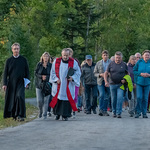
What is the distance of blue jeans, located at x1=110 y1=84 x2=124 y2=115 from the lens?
16.7 metres

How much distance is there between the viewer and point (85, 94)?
19.1 m

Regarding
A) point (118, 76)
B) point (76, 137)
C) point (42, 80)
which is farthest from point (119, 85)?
point (76, 137)

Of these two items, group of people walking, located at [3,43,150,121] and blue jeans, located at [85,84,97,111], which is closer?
group of people walking, located at [3,43,150,121]

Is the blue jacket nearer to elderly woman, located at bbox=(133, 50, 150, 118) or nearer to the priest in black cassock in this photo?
elderly woman, located at bbox=(133, 50, 150, 118)

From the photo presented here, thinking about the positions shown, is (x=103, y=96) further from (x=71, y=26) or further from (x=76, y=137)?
(x=71, y=26)

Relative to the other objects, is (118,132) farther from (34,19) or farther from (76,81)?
(34,19)

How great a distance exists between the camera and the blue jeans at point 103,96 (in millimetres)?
17859

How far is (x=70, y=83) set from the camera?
50.9 ft

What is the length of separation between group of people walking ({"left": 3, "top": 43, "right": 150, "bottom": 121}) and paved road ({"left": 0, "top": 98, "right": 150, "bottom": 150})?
187cm

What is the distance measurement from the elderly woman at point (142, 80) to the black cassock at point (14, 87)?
3.89m

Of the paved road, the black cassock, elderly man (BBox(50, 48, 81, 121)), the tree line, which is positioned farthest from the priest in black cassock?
the tree line

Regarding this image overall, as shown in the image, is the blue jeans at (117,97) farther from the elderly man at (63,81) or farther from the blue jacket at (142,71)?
the elderly man at (63,81)

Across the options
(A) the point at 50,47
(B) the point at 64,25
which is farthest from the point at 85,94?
(B) the point at 64,25

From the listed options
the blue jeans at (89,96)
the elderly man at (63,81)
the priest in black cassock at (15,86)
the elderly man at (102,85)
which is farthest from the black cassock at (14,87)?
the blue jeans at (89,96)
